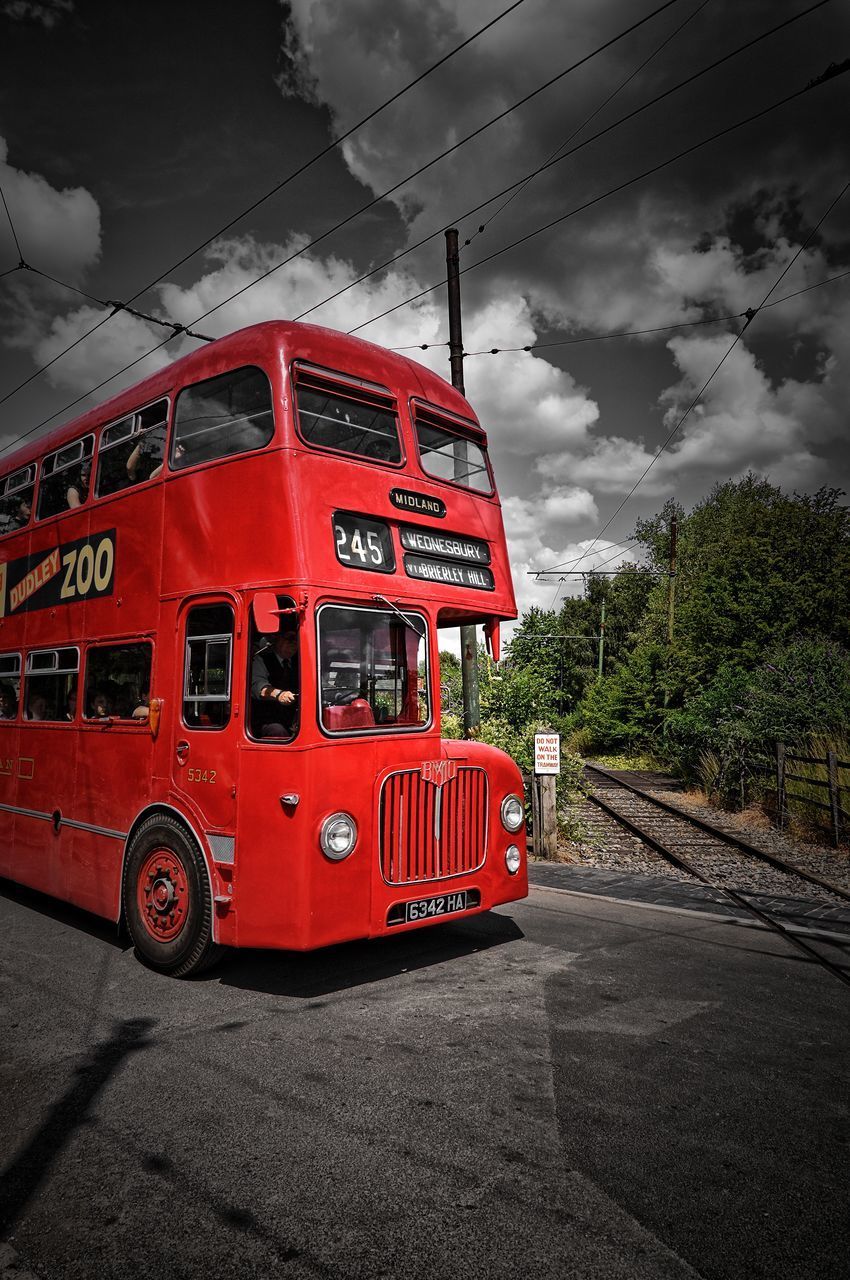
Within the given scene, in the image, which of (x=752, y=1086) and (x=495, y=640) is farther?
(x=495, y=640)

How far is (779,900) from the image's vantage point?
7953 mm

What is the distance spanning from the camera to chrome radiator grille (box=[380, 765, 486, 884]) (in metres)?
5.15

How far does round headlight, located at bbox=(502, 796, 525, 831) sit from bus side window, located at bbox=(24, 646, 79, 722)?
12.7 ft

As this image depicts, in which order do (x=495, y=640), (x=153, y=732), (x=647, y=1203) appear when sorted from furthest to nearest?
(x=495, y=640) < (x=153, y=732) < (x=647, y=1203)

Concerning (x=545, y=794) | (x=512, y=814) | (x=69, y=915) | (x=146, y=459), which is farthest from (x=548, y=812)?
(x=146, y=459)

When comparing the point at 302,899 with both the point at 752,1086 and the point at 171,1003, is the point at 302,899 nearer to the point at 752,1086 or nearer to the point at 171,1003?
the point at 171,1003

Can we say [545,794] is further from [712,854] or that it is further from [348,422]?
[348,422]

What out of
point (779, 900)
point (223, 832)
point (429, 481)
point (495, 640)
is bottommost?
point (779, 900)

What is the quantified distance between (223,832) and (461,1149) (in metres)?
2.52

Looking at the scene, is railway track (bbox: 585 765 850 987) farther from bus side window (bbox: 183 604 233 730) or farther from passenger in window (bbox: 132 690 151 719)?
passenger in window (bbox: 132 690 151 719)

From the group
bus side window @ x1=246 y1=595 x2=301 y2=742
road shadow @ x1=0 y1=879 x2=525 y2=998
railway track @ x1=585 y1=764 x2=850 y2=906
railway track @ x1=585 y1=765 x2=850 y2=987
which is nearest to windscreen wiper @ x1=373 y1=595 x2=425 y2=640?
bus side window @ x1=246 y1=595 x2=301 y2=742

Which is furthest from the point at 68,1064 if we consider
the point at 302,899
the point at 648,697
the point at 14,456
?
the point at 648,697

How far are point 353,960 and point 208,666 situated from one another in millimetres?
2473

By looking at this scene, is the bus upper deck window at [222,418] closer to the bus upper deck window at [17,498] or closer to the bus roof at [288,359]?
the bus roof at [288,359]
